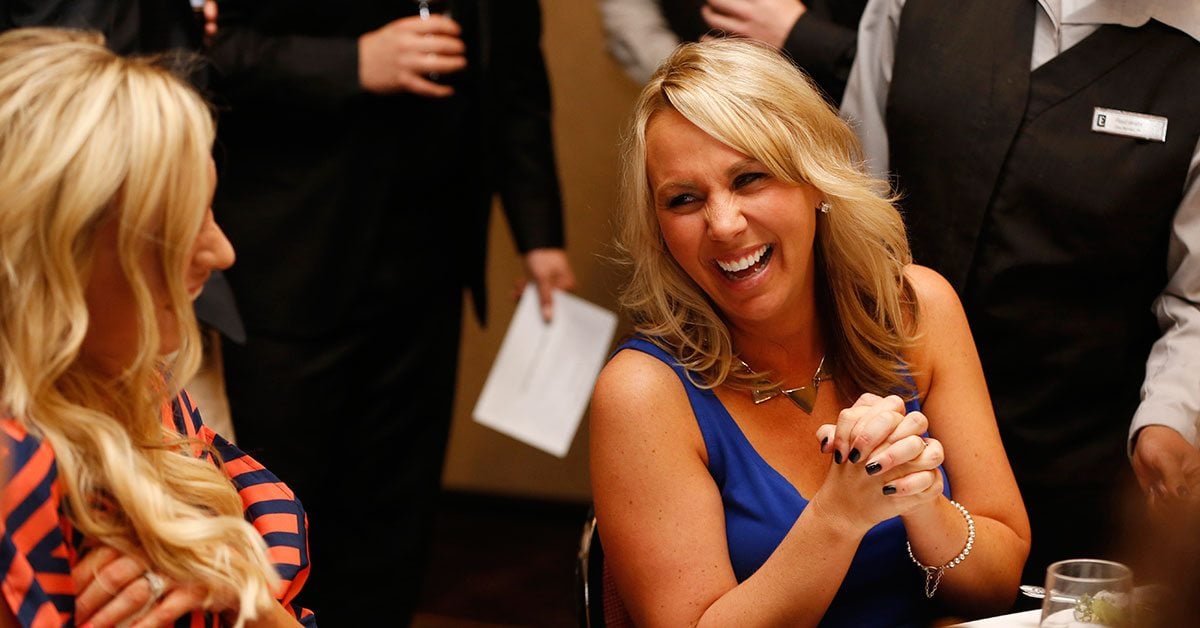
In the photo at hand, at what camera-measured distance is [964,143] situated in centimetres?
237

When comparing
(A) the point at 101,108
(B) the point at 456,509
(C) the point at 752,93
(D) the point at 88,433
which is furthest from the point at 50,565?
(B) the point at 456,509

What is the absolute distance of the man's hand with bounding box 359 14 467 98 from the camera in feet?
8.98

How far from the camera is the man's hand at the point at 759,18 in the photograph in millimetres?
2652

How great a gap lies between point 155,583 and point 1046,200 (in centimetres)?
165

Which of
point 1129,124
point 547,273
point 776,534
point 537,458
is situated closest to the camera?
point 776,534

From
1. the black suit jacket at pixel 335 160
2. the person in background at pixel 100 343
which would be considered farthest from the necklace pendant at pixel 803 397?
the black suit jacket at pixel 335 160

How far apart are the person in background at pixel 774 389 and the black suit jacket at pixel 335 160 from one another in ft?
3.16

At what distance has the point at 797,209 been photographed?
1.94m

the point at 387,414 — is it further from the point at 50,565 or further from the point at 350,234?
the point at 50,565

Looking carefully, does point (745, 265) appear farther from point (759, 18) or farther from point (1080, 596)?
point (759, 18)

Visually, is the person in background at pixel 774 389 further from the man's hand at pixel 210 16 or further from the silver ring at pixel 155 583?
the man's hand at pixel 210 16

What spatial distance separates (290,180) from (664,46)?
0.85 meters

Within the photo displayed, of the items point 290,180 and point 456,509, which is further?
point 456,509

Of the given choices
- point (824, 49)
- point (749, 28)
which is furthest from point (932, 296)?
point (749, 28)
